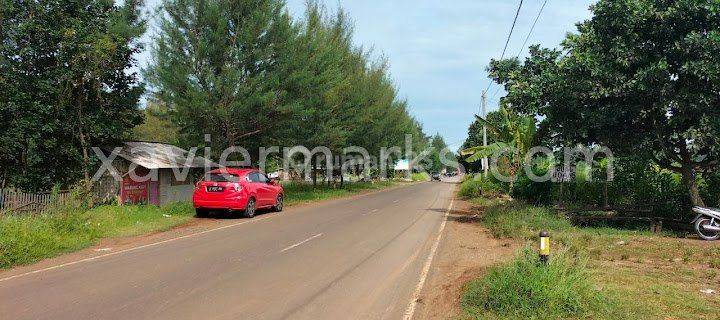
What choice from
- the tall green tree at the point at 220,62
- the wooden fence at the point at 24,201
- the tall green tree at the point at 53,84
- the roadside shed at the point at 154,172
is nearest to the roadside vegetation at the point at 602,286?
the wooden fence at the point at 24,201

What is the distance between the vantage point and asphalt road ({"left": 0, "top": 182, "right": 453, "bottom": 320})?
21.3ft

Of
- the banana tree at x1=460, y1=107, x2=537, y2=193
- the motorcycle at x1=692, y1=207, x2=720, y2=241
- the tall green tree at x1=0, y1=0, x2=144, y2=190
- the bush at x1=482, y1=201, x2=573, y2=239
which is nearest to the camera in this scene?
the motorcycle at x1=692, y1=207, x2=720, y2=241

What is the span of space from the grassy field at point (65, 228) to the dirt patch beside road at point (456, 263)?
7615 mm

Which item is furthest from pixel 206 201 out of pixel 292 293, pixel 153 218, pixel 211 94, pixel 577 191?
pixel 577 191

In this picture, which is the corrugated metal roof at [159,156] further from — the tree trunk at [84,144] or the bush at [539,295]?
the bush at [539,295]

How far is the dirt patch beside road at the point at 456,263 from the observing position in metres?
6.89

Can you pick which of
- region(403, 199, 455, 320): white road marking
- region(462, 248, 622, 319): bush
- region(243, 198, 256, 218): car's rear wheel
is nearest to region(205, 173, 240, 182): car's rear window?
region(243, 198, 256, 218): car's rear wheel

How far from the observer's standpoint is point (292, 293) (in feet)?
24.3

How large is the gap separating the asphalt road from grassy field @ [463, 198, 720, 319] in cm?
133

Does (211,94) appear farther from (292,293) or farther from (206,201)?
(292,293)

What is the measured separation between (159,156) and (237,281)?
1843cm

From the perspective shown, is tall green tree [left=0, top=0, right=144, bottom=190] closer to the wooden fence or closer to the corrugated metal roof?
the corrugated metal roof

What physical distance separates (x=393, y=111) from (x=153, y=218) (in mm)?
37768

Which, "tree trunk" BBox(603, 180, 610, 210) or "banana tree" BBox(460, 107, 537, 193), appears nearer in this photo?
"tree trunk" BBox(603, 180, 610, 210)
